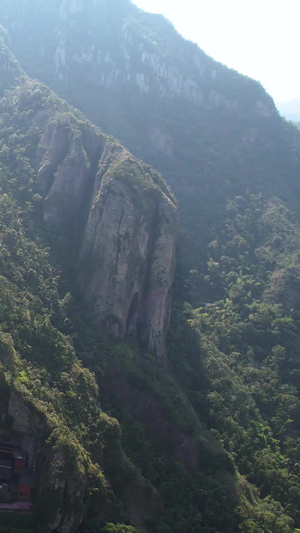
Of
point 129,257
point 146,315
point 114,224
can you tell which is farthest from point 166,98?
point 146,315

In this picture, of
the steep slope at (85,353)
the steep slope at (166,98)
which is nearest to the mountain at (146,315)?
the steep slope at (85,353)

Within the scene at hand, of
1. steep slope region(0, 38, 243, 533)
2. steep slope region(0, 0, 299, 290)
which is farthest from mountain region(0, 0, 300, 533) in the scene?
steep slope region(0, 0, 299, 290)

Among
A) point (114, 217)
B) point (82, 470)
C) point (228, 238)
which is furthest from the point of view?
point (228, 238)

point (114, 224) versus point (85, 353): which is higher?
point (114, 224)

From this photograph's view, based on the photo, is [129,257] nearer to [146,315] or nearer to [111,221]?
[111,221]

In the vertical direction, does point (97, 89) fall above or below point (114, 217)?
above

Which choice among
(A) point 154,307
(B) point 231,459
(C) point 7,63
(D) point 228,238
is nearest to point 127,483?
(B) point 231,459

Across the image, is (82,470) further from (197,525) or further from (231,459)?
(231,459)
